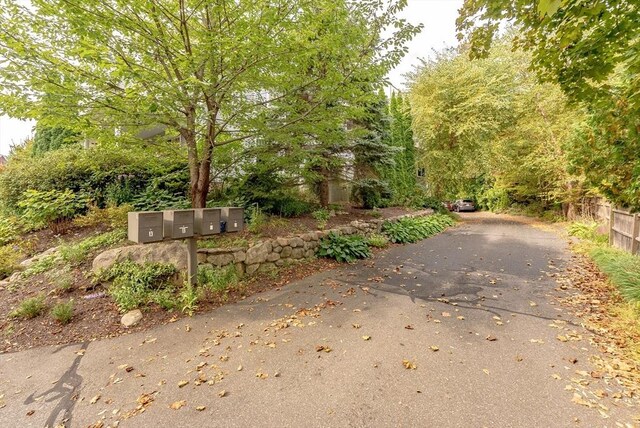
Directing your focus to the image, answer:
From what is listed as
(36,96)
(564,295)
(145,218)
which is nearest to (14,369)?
(145,218)

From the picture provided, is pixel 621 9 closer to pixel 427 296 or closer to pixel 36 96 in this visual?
pixel 427 296

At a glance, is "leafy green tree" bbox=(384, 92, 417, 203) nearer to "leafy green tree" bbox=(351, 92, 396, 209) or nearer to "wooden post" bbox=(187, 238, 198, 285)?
"leafy green tree" bbox=(351, 92, 396, 209)

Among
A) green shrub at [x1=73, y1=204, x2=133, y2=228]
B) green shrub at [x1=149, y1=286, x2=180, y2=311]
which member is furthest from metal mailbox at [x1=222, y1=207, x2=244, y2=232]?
green shrub at [x1=73, y1=204, x2=133, y2=228]

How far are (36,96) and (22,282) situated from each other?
132 inches

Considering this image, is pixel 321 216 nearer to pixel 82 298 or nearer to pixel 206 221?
pixel 206 221

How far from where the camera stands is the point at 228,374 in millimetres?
3080

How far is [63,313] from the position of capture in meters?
4.14

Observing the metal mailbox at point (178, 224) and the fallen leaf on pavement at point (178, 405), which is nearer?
the fallen leaf on pavement at point (178, 405)

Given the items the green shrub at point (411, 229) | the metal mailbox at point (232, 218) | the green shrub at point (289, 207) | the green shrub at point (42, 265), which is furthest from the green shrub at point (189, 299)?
the green shrub at point (411, 229)

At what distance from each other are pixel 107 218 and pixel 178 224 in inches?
142

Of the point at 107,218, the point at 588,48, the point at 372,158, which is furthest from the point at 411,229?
the point at 107,218

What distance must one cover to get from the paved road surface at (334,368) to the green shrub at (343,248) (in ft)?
6.35

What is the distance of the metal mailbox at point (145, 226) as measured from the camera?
4.17 meters

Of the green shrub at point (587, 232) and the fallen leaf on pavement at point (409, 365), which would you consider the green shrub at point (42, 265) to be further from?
the green shrub at point (587, 232)
